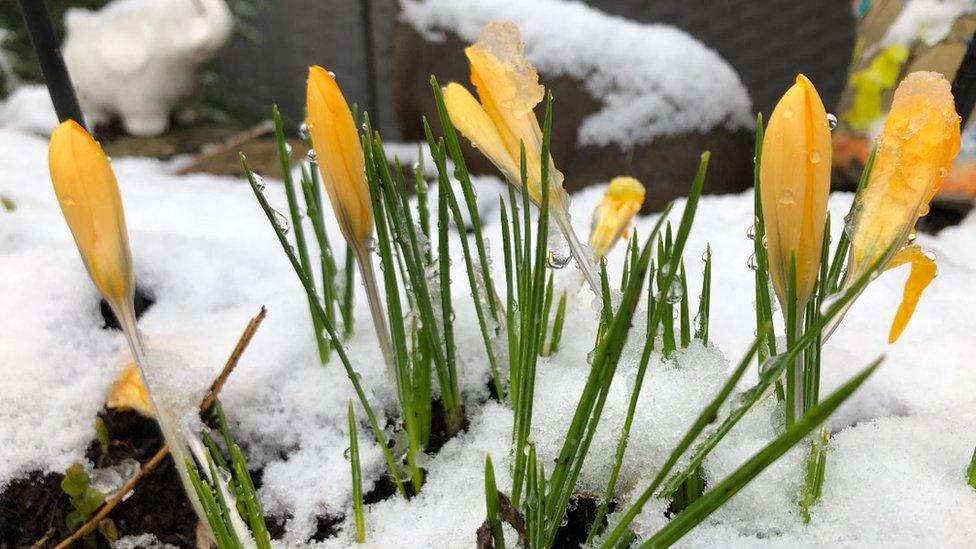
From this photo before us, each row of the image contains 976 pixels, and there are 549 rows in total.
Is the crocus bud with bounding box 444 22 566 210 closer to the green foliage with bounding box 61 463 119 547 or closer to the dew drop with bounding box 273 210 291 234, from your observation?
the dew drop with bounding box 273 210 291 234

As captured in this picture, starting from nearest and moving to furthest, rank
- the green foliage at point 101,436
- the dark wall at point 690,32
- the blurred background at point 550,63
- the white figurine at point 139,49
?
1. the green foliage at point 101,436
2. the blurred background at point 550,63
3. the white figurine at point 139,49
4. the dark wall at point 690,32

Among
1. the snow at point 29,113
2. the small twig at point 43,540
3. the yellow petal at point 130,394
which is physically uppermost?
the yellow petal at point 130,394

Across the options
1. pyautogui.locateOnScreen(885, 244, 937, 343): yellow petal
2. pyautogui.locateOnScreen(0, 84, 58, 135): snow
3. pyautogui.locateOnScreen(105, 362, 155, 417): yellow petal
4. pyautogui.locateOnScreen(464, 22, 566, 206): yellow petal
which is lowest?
pyautogui.locateOnScreen(0, 84, 58, 135): snow

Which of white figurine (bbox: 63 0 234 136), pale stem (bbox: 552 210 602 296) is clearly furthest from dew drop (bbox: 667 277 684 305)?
white figurine (bbox: 63 0 234 136)

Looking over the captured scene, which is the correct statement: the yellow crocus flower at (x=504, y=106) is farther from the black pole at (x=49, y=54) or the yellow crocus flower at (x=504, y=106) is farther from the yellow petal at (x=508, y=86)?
the black pole at (x=49, y=54)

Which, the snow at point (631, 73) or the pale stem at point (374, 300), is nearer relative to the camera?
the pale stem at point (374, 300)

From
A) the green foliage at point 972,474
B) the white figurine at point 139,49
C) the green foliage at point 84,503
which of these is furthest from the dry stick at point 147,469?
the white figurine at point 139,49

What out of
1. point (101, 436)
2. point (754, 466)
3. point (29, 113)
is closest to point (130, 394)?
point (101, 436)

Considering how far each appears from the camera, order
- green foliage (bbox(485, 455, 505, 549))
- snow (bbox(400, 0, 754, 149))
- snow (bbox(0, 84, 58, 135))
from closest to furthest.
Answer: green foliage (bbox(485, 455, 505, 549)) → snow (bbox(400, 0, 754, 149)) → snow (bbox(0, 84, 58, 135))
